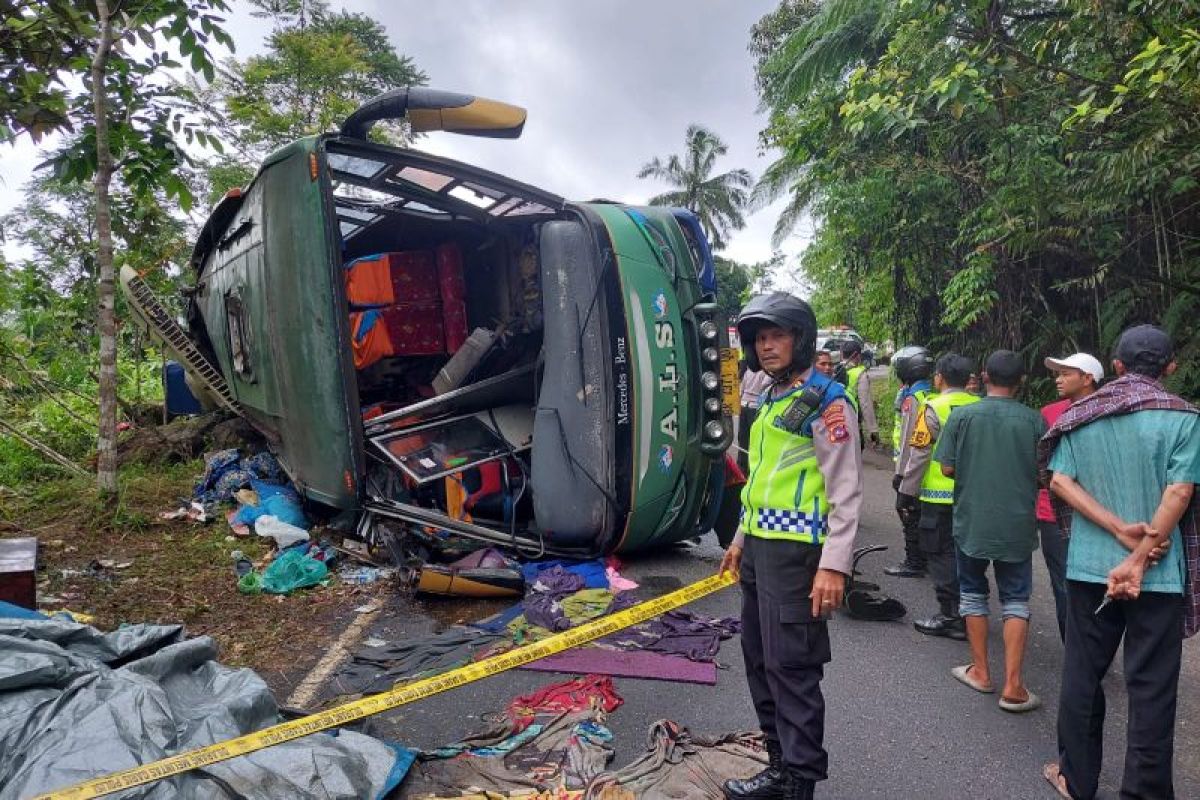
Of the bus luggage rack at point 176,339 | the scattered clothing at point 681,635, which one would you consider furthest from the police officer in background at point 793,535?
the bus luggage rack at point 176,339

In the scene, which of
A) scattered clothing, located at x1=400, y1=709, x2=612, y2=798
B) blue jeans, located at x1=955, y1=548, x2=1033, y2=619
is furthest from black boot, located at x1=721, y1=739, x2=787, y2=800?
blue jeans, located at x1=955, y1=548, x2=1033, y2=619

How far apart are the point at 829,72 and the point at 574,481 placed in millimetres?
8578

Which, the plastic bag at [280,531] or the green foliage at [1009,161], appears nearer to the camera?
the plastic bag at [280,531]

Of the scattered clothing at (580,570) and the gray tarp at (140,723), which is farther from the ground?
the gray tarp at (140,723)

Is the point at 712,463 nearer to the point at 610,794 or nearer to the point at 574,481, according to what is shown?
the point at 574,481

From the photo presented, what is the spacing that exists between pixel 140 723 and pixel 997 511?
10.9 ft

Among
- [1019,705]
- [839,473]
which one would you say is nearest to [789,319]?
[839,473]

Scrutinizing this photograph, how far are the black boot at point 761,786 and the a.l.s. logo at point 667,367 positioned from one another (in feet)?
8.05

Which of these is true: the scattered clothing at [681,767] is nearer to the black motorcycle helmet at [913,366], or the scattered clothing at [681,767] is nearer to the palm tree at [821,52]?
the black motorcycle helmet at [913,366]

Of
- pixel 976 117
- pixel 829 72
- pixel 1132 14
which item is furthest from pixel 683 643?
pixel 829 72

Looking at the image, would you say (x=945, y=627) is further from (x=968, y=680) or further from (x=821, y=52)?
(x=821, y=52)

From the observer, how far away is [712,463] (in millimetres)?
5102

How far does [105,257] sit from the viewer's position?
5742 mm

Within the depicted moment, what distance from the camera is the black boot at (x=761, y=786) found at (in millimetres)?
2465
